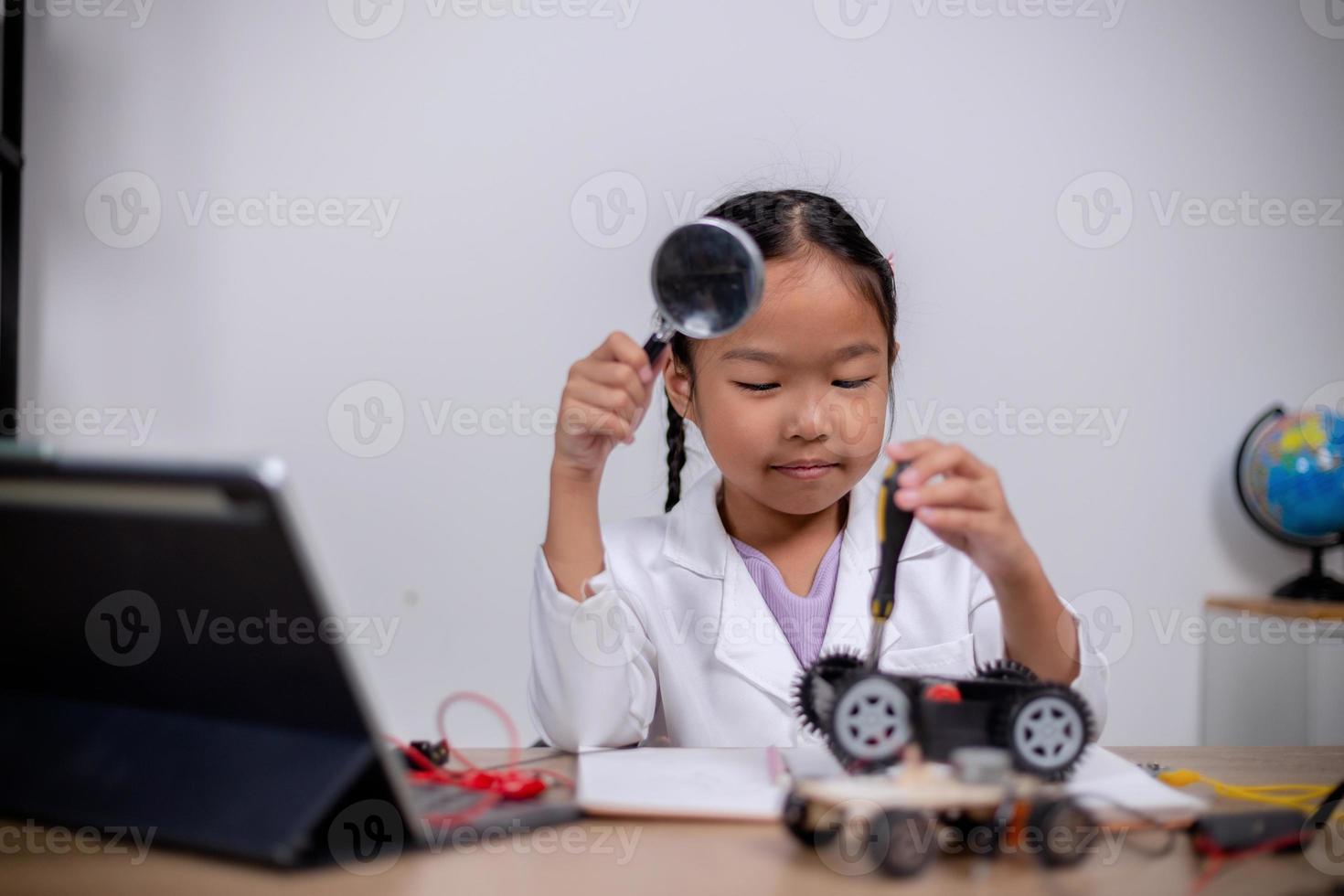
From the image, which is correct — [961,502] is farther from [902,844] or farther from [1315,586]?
[1315,586]

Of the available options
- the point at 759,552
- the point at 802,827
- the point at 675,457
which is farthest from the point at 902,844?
the point at 675,457

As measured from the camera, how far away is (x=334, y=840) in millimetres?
600

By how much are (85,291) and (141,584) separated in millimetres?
2084

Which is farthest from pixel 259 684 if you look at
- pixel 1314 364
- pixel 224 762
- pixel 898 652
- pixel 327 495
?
pixel 1314 364

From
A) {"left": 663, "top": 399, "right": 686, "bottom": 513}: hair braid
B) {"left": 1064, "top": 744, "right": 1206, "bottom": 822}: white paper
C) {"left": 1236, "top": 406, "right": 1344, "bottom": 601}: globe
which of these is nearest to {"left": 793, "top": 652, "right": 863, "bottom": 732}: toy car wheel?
{"left": 1064, "top": 744, "right": 1206, "bottom": 822}: white paper

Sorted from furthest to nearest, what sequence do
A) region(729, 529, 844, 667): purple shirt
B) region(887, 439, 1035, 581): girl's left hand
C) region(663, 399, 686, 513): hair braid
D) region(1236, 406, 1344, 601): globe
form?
region(1236, 406, 1344, 601): globe → region(663, 399, 686, 513): hair braid → region(729, 529, 844, 667): purple shirt → region(887, 439, 1035, 581): girl's left hand

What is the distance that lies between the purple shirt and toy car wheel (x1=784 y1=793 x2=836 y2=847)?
0.69 metres

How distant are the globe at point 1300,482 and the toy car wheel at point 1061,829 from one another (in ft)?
6.64

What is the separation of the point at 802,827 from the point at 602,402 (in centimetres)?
54

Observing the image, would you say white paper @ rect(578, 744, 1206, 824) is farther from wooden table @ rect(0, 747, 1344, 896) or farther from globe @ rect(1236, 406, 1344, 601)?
globe @ rect(1236, 406, 1344, 601)

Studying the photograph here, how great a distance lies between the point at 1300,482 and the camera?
2338 millimetres

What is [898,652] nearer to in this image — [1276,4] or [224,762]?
[224,762]

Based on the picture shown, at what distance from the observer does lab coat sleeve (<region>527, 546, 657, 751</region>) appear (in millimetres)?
1111

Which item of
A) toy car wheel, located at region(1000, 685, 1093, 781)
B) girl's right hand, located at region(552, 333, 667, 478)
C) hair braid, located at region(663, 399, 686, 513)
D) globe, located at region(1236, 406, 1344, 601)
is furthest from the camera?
globe, located at region(1236, 406, 1344, 601)
